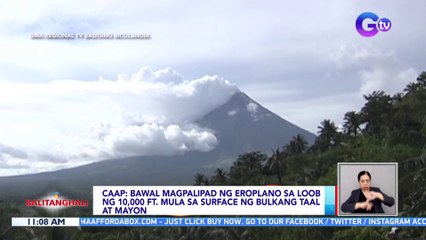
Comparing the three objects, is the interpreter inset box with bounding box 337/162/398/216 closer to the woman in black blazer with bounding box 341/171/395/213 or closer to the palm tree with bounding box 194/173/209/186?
the woman in black blazer with bounding box 341/171/395/213

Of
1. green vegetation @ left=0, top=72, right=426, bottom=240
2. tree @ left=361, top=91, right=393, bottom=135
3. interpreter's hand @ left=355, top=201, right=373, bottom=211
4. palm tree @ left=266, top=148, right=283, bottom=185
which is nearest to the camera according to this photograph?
interpreter's hand @ left=355, top=201, right=373, bottom=211

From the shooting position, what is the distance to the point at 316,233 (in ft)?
49.8

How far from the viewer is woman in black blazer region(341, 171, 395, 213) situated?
1127cm

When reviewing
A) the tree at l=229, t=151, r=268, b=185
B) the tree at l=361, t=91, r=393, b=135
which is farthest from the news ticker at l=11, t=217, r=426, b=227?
the tree at l=361, t=91, r=393, b=135

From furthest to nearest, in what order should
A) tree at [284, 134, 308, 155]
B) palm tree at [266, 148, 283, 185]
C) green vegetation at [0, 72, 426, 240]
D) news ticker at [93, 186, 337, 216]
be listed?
palm tree at [266, 148, 283, 185] → tree at [284, 134, 308, 155] → green vegetation at [0, 72, 426, 240] → news ticker at [93, 186, 337, 216]

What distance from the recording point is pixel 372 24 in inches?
448

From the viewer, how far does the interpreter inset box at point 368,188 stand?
11297 mm

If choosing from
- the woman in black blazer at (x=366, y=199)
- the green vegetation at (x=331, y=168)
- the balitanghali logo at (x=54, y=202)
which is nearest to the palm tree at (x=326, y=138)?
the green vegetation at (x=331, y=168)

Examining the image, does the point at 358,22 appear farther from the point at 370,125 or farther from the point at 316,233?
the point at 370,125

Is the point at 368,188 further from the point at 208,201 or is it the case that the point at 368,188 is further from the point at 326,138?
the point at 326,138

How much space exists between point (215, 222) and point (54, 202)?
3.00 metres

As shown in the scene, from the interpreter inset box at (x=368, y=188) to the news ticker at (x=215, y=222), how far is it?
18cm

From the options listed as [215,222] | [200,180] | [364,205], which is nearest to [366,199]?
[364,205]

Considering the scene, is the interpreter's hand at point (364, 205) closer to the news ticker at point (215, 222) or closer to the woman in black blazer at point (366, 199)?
the woman in black blazer at point (366, 199)
